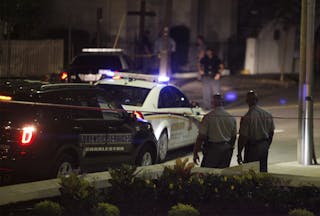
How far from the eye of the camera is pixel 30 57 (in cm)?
2459

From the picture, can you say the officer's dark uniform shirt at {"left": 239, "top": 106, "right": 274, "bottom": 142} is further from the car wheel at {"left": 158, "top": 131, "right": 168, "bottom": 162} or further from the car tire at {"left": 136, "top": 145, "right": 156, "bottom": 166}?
the car wheel at {"left": 158, "top": 131, "right": 168, "bottom": 162}

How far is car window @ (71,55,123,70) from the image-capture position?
2108 cm

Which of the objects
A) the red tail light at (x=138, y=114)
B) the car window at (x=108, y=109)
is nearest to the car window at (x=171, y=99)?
the red tail light at (x=138, y=114)

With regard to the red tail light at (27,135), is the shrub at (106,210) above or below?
below

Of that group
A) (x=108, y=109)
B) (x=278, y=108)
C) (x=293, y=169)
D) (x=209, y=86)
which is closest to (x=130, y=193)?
(x=108, y=109)

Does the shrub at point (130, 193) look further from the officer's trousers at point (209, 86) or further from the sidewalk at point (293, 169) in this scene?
the officer's trousers at point (209, 86)

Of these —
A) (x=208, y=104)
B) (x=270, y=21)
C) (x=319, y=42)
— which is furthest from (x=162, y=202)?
(x=319, y=42)

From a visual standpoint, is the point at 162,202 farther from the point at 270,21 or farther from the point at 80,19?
the point at 270,21

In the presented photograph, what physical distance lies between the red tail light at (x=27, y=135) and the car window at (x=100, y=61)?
11.2 meters

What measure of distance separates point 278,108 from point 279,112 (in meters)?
1.25

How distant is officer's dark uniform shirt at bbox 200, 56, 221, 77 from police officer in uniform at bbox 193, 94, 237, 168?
11.5 metres

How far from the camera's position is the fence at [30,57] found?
2350 cm

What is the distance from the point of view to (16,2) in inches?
933

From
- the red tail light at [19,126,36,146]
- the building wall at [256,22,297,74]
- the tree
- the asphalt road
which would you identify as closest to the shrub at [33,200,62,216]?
the red tail light at [19,126,36,146]
